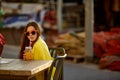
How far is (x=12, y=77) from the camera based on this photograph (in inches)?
189

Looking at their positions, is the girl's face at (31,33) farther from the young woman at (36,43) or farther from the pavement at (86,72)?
the pavement at (86,72)

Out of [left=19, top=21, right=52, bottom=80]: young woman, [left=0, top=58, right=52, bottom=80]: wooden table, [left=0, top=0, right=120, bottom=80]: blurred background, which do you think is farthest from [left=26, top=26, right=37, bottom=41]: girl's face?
[left=0, top=0, right=120, bottom=80]: blurred background

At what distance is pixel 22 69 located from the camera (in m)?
4.73

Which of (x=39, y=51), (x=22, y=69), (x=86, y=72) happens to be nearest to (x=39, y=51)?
(x=39, y=51)

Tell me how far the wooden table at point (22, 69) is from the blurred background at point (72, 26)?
5205 millimetres

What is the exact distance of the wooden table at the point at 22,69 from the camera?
4.68m

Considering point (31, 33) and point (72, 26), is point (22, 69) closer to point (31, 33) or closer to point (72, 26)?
point (31, 33)

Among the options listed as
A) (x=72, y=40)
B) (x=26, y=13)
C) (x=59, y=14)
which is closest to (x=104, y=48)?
(x=72, y=40)

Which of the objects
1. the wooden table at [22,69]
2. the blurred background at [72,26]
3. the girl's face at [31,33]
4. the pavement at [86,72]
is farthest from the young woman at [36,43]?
the blurred background at [72,26]

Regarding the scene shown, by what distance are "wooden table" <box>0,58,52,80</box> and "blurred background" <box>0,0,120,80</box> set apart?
205 inches

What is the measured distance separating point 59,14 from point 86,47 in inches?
152

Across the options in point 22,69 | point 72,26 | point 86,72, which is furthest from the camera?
point 72,26

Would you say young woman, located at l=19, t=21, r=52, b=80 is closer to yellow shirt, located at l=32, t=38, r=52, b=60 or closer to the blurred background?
yellow shirt, located at l=32, t=38, r=52, b=60

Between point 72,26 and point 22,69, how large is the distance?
1198cm
